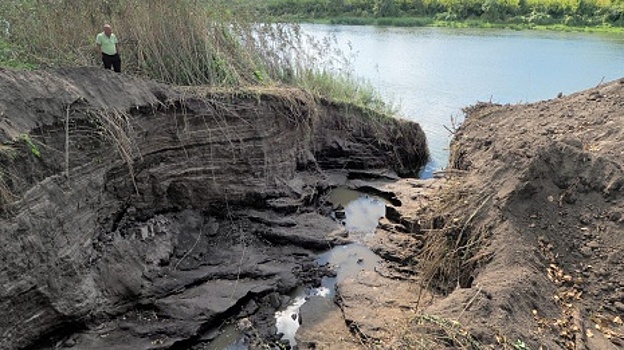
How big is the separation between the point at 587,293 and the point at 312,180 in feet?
20.8

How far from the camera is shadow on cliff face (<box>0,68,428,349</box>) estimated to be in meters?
5.99

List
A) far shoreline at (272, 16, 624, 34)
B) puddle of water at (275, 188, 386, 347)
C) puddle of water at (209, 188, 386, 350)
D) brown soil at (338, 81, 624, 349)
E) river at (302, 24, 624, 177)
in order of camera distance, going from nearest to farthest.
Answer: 1. brown soil at (338, 81, 624, 349)
2. puddle of water at (209, 188, 386, 350)
3. puddle of water at (275, 188, 386, 347)
4. river at (302, 24, 624, 177)
5. far shoreline at (272, 16, 624, 34)

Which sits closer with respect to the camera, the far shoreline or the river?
the river

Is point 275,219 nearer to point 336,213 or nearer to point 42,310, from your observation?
point 336,213

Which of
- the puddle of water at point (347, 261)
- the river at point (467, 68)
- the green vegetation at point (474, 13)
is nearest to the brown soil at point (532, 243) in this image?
the puddle of water at point (347, 261)

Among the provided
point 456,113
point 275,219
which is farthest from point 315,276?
point 456,113

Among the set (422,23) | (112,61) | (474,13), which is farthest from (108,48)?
(474,13)

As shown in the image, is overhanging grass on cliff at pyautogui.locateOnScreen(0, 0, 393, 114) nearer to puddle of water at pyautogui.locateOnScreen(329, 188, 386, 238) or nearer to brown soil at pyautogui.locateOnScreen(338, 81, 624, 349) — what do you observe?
puddle of water at pyautogui.locateOnScreen(329, 188, 386, 238)

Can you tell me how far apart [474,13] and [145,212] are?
3488 centimetres

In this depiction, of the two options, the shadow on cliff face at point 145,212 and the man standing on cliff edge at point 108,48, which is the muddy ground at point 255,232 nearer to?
the shadow on cliff face at point 145,212

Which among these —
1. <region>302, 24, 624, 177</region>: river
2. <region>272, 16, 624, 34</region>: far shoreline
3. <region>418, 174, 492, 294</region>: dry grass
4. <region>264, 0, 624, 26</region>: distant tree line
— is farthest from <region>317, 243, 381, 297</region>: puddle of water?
<region>272, 16, 624, 34</region>: far shoreline

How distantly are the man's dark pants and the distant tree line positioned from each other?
73.5ft

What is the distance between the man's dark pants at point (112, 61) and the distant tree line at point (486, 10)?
882 inches

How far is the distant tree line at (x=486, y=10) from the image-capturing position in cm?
3167
